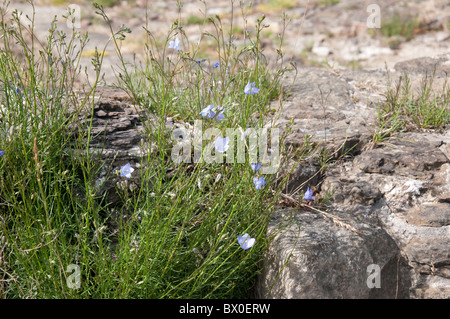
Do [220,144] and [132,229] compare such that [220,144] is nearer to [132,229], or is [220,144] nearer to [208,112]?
[208,112]

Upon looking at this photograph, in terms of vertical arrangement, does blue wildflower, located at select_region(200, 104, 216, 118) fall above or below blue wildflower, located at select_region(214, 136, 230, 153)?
above

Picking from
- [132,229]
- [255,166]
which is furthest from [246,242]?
[132,229]

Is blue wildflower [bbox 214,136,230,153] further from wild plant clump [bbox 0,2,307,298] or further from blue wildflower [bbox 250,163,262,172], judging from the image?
blue wildflower [bbox 250,163,262,172]

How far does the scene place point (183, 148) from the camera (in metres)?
2.70

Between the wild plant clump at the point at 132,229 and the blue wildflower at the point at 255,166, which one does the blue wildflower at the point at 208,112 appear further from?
the blue wildflower at the point at 255,166

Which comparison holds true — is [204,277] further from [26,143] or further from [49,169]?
[26,143]

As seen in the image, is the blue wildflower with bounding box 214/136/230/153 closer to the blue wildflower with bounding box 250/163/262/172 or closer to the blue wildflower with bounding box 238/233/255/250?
the blue wildflower with bounding box 250/163/262/172

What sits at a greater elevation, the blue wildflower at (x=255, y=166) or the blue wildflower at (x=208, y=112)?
the blue wildflower at (x=208, y=112)

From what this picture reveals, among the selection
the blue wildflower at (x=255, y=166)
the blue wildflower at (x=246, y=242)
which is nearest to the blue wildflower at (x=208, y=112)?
the blue wildflower at (x=255, y=166)

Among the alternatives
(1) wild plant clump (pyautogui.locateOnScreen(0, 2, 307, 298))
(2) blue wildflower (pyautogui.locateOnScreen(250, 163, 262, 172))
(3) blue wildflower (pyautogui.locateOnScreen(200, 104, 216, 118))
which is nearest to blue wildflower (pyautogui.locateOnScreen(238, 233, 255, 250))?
(1) wild plant clump (pyautogui.locateOnScreen(0, 2, 307, 298))

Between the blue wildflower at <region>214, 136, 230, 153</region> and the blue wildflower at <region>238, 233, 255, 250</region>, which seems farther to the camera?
the blue wildflower at <region>214, 136, 230, 153</region>

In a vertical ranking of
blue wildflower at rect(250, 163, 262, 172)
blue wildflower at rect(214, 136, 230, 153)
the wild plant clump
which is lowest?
the wild plant clump

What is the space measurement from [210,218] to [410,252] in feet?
3.61
